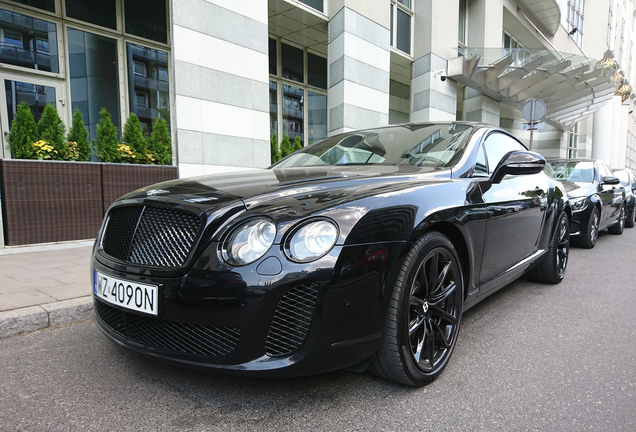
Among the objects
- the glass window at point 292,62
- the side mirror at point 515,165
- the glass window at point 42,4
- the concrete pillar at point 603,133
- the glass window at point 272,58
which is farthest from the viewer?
the concrete pillar at point 603,133

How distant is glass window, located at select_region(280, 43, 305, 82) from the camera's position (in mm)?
12336

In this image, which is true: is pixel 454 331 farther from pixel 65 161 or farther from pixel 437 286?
pixel 65 161

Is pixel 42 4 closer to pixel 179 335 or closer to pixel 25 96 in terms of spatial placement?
pixel 25 96

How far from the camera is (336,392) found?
1935mm

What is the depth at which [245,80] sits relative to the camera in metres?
7.98

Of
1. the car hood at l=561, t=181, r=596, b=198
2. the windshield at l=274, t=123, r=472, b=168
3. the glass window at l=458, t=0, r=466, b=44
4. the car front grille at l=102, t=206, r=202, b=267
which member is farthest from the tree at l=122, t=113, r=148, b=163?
the glass window at l=458, t=0, r=466, b=44

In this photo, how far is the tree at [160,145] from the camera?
6.79 metres

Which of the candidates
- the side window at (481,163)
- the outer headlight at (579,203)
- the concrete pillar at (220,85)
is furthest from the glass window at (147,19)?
the outer headlight at (579,203)

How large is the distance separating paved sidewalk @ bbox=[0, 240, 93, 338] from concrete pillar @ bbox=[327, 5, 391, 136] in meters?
7.07

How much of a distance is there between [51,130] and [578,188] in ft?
25.8

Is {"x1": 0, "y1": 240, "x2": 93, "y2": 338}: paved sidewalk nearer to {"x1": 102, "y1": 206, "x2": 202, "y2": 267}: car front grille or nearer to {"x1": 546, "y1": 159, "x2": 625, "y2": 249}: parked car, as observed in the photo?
{"x1": 102, "y1": 206, "x2": 202, "y2": 267}: car front grille

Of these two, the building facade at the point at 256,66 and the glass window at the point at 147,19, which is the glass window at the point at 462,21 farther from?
the glass window at the point at 147,19

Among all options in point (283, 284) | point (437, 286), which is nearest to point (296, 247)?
point (283, 284)

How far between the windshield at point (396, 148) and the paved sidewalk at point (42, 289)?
194 centimetres
